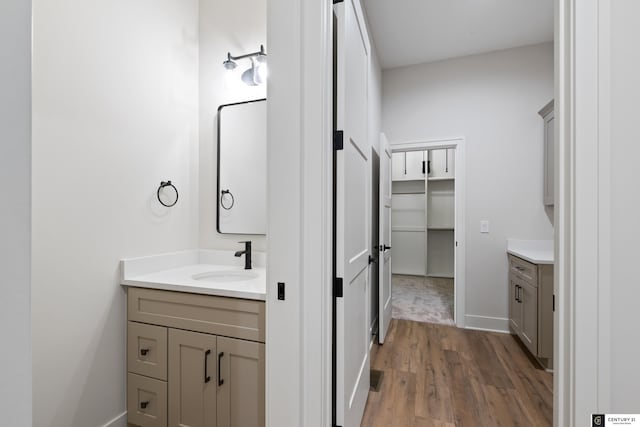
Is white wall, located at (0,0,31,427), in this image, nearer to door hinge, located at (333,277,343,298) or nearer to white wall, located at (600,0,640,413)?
door hinge, located at (333,277,343,298)

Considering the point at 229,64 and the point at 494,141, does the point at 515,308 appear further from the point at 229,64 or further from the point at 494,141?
the point at 229,64

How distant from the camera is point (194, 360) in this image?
1.51 metres

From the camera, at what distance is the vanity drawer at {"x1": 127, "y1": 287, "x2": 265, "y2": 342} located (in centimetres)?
141

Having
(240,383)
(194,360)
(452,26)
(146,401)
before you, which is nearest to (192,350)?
(194,360)

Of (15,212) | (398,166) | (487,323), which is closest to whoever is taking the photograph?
(15,212)

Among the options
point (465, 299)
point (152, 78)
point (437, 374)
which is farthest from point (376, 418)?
point (152, 78)

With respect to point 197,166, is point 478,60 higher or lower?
higher

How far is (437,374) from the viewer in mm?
2324

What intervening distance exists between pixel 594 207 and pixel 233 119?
2.03 m

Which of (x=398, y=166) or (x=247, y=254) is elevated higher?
(x=398, y=166)

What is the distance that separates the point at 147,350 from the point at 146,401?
284 millimetres

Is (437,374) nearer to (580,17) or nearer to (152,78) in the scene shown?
(580,17)

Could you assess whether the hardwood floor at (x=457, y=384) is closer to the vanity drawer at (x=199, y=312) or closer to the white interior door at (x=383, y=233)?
the white interior door at (x=383, y=233)

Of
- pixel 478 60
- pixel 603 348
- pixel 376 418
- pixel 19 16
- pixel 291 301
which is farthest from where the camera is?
pixel 478 60
